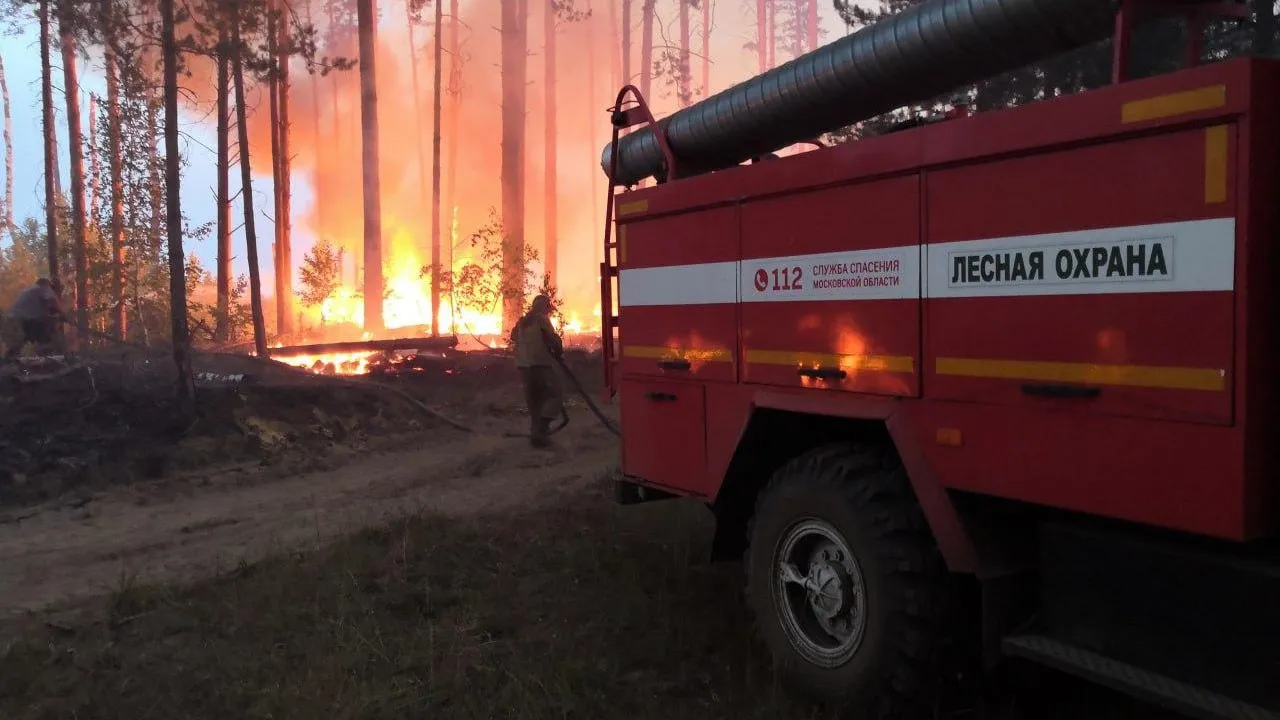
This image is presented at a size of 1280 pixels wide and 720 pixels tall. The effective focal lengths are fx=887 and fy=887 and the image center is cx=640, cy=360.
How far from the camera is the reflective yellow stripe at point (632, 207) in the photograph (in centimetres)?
527

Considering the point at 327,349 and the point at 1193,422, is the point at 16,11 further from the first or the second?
the point at 1193,422

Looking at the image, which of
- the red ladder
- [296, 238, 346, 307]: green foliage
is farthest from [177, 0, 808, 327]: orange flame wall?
the red ladder

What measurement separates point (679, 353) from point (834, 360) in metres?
1.27

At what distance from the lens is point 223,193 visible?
1811cm

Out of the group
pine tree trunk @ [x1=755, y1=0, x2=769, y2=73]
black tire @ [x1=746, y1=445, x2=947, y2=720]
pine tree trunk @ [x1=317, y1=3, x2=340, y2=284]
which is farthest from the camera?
pine tree trunk @ [x1=755, y1=0, x2=769, y2=73]

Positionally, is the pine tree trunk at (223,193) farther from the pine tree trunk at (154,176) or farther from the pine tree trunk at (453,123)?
the pine tree trunk at (453,123)

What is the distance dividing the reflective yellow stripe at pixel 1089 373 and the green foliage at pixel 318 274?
2519 centimetres

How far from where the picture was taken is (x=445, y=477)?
1016 centimetres

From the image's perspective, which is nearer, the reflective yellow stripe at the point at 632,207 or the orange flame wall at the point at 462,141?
the reflective yellow stripe at the point at 632,207

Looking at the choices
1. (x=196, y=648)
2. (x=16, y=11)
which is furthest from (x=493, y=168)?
(x=196, y=648)

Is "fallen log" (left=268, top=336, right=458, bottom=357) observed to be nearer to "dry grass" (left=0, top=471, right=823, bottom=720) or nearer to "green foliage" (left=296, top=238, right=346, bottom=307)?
"green foliage" (left=296, top=238, right=346, bottom=307)

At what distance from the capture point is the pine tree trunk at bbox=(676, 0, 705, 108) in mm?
40594

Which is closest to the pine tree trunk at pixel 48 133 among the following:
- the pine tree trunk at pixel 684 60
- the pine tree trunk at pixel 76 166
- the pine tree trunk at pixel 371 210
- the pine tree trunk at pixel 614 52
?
the pine tree trunk at pixel 76 166

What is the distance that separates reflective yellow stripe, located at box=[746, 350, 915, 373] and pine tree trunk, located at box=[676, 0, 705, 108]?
120 ft
